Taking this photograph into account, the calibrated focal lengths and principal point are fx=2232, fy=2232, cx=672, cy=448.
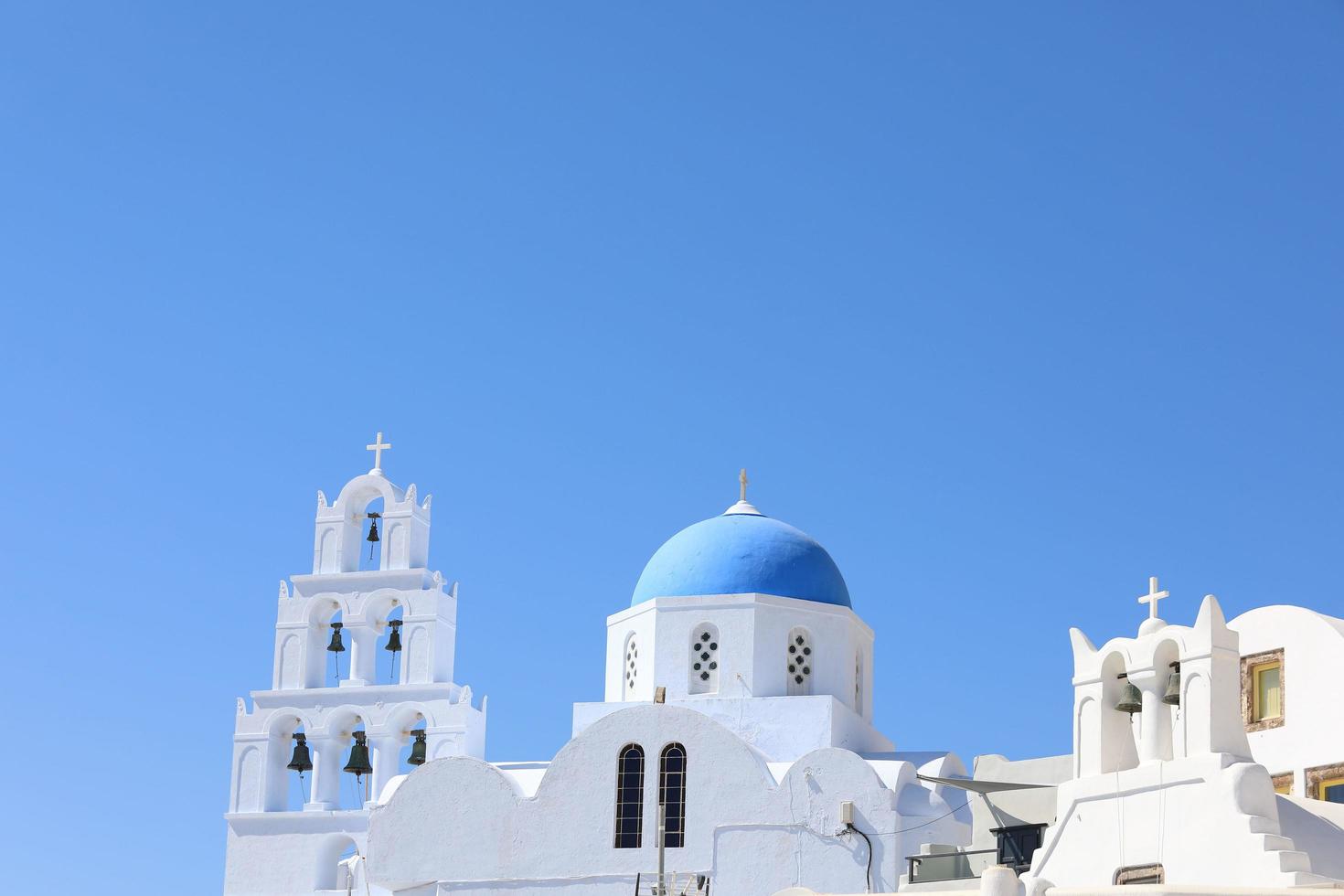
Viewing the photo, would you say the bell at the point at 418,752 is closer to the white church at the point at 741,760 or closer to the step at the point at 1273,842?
the white church at the point at 741,760

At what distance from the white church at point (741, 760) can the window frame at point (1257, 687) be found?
0.12 feet

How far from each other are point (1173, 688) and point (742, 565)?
10985mm

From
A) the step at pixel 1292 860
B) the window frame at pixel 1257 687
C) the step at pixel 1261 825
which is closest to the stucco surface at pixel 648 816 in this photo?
the window frame at pixel 1257 687

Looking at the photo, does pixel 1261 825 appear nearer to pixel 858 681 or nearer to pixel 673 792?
pixel 673 792

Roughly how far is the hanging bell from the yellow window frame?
509 centimetres

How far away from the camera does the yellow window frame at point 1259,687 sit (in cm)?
2853

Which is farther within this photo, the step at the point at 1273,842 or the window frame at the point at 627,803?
the window frame at the point at 627,803

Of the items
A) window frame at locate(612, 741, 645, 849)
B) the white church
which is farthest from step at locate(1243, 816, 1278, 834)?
window frame at locate(612, 741, 645, 849)

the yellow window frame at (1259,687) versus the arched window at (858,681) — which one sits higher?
the arched window at (858,681)

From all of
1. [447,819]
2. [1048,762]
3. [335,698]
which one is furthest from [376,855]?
[1048,762]

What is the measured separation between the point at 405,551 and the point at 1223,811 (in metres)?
16.7

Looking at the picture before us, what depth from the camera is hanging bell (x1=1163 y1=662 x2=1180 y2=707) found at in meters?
23.7

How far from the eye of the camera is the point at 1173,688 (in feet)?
77.9

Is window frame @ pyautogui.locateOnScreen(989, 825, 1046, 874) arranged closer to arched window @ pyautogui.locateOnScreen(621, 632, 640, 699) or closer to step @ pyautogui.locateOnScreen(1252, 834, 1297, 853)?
step @ pyautogui.locateOnScreen(1252, 834, 1297, 853)
